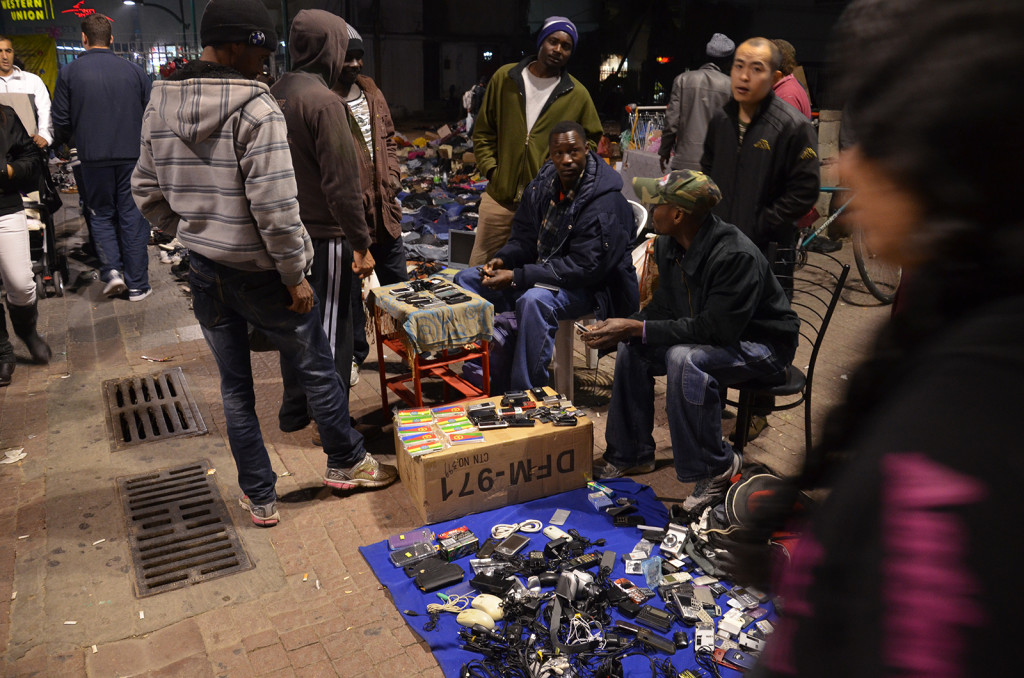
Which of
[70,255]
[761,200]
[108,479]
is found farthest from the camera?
[70,255]

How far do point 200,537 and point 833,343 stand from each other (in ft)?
15.1

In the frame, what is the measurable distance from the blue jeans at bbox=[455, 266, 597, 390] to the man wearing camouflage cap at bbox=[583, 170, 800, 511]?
2.01ft

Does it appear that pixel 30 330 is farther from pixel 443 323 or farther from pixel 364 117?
pixel 443 323

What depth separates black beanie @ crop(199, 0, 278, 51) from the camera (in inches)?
119

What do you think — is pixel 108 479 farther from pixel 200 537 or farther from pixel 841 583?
pixel 841 583

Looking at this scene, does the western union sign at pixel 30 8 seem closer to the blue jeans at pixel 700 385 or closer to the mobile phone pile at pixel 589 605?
the blue jeans at pixel 700 385

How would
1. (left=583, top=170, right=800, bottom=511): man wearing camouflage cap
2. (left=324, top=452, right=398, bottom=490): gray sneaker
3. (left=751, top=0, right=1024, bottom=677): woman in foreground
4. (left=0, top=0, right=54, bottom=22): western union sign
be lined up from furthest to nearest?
1. (left=0, top=0, right=54, bottom=22): western union sign
2. (left=324, top=452, right=398, bottom=490): gray sneaker
3. (left=583, top=170, right=800, bottom=511): man wearing camouflage cap
4. (left=751, top=0, right=1024, bottom=677): woman in foreground

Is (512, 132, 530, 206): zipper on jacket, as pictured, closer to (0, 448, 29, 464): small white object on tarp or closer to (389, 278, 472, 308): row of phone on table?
(389, 278, 472, 308): row of phone on table

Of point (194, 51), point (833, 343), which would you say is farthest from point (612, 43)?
point (833, 343)

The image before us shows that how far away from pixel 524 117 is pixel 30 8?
13721mm

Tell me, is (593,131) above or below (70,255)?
above

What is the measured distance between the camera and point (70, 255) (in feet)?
27.7

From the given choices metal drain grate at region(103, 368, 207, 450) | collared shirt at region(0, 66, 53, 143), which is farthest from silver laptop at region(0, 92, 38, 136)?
metal drain grate at region(103, 368, 207, 450)

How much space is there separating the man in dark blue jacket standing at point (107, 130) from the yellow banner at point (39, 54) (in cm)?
752
